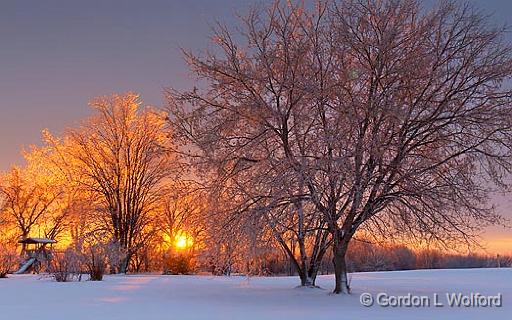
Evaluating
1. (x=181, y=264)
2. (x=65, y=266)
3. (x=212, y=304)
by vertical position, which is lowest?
(x=212, y=304)

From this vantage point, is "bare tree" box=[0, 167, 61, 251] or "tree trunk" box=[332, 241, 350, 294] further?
"bare tree" box=[0, 167, 61, 251]

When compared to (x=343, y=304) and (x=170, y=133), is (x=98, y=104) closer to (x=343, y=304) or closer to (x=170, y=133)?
(x=170, y=133)

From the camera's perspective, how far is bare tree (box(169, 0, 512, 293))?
15.1 metres

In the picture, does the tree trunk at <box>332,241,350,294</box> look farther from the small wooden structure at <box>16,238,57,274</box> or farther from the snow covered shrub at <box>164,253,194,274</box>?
the small wooden structure at <box>16,238,57,274</box>

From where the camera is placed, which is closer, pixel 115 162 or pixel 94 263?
pixel 94 263

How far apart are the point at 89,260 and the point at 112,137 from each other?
14489mm

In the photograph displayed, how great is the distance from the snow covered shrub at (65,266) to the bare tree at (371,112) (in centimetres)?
972

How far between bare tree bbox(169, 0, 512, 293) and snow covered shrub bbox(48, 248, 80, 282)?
972cm

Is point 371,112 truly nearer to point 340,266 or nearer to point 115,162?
point 340,266

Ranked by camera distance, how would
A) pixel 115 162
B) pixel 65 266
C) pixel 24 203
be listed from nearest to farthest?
1. pixel 65 266
2. pixel 115 162
3. pixel 24 203

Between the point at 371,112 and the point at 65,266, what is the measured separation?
1479 cm

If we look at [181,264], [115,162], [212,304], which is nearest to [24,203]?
[115,162]

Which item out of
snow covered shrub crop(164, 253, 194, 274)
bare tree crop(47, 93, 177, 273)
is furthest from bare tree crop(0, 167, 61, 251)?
snow covered shrub crop(164, 253, 194, 274)

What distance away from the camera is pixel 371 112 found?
48.8 feet
